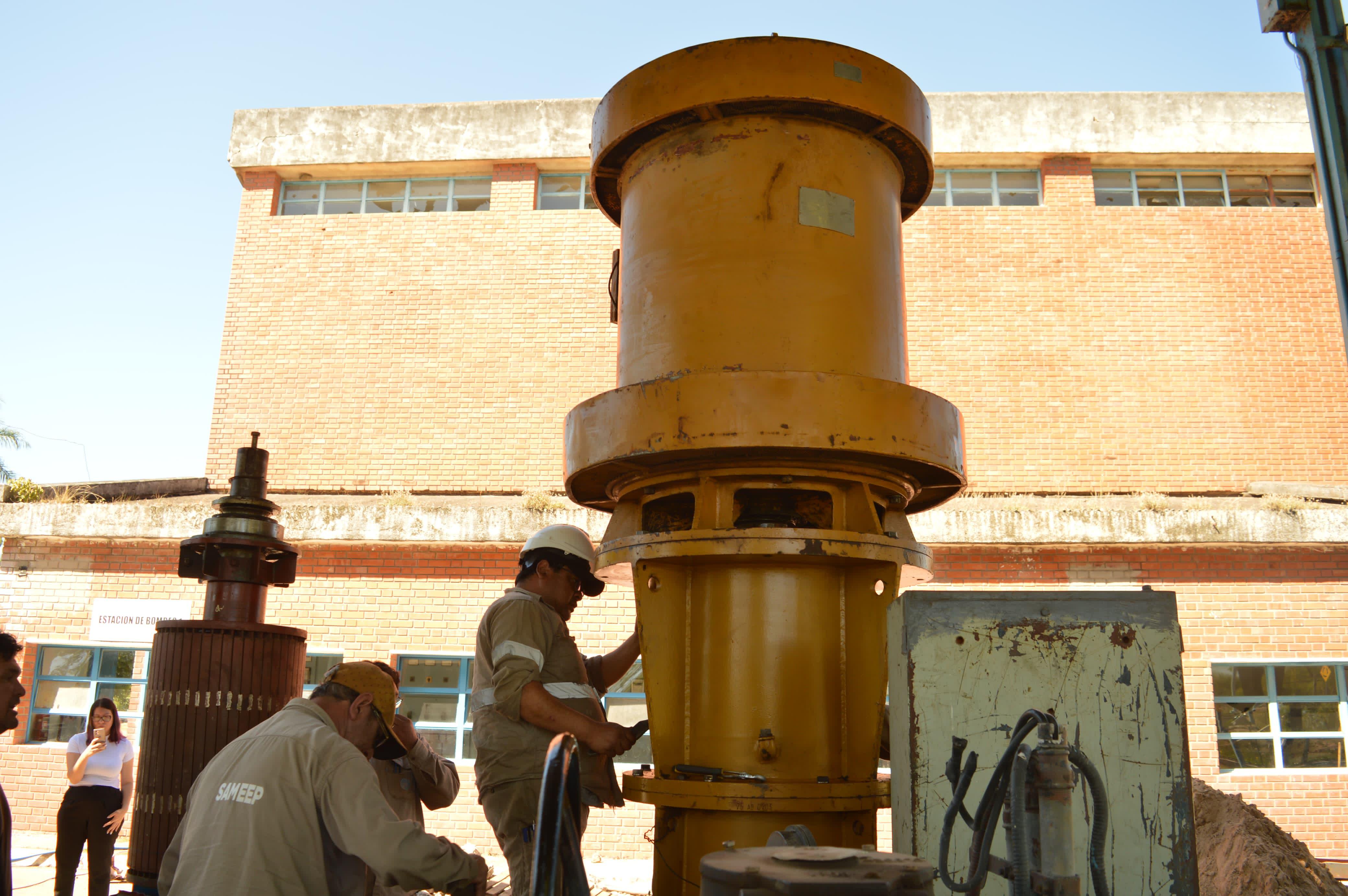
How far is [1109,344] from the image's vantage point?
12.9m

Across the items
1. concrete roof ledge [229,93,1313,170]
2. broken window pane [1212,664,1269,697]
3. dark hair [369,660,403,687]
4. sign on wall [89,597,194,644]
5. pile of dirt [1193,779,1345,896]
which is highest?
concrete roof ledge [229,93,1313,170]

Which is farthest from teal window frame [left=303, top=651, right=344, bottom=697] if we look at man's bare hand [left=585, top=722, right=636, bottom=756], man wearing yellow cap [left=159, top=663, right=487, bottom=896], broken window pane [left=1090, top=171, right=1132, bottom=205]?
broken window pane [left=1090, top=171, right=1132, bottom=205]

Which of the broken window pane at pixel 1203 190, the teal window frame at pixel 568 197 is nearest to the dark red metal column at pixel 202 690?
the teal window frame at pixel 568 197

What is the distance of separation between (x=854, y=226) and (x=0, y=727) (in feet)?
12.4

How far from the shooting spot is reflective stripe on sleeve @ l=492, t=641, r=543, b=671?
10.9ft

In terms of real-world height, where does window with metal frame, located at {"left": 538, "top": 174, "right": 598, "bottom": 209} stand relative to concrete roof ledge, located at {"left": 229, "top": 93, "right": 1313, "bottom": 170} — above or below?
below

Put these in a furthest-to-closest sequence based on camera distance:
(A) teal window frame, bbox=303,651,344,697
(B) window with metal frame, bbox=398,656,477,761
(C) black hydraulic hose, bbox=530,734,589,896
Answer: (A) teal window frame, bbox=303,651,344,697 → (B) window with metal frame, bbox=398,656,477,761 → (C) black hydraulic hose, bbox=530,734,589,896

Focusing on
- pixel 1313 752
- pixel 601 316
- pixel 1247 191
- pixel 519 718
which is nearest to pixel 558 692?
pixel 519 718

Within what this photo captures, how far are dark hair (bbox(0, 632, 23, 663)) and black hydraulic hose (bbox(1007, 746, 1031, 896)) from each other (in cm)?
369

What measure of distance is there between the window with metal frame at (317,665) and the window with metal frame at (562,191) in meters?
7.04

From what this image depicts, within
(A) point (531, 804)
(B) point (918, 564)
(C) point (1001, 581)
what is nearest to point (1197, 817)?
(B) point (918, 564)

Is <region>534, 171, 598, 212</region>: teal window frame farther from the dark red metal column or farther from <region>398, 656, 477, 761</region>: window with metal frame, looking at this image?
the dark red metal column

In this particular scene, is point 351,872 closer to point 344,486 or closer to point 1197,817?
point 1197,817

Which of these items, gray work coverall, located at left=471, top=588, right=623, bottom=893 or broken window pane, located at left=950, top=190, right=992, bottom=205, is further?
broken window pane, located at left=950, top=190, right=992, bottom=205
